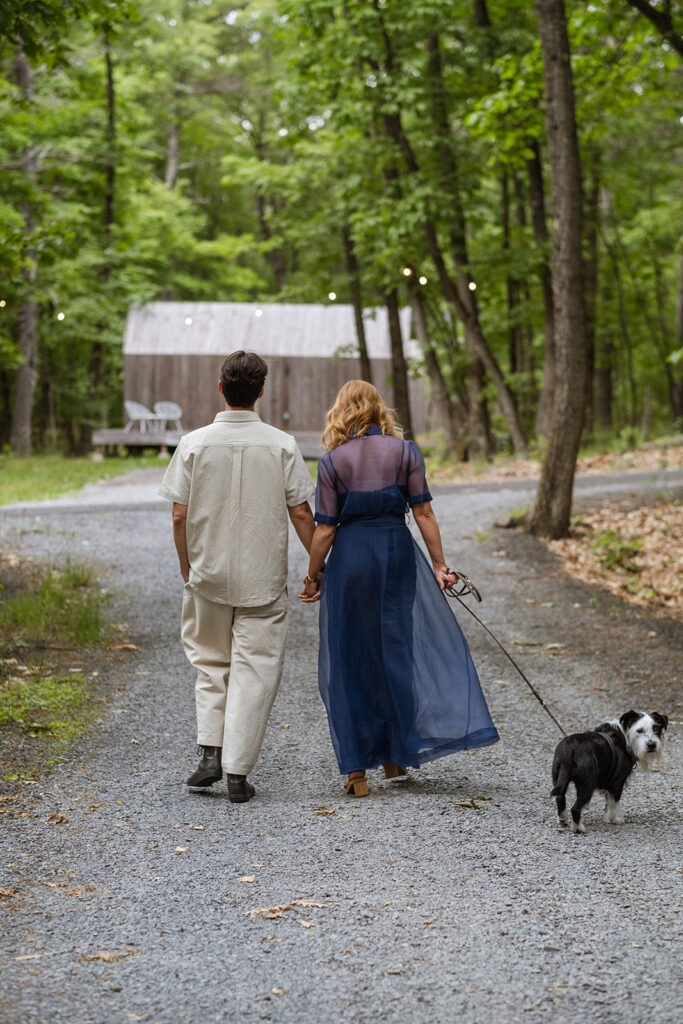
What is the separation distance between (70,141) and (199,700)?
2562 cm

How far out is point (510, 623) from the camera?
964cm

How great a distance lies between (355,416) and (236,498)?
0.68 m

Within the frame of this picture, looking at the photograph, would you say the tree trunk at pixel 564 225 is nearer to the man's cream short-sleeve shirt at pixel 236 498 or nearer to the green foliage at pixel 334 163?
the green foliage at pixel 334 163

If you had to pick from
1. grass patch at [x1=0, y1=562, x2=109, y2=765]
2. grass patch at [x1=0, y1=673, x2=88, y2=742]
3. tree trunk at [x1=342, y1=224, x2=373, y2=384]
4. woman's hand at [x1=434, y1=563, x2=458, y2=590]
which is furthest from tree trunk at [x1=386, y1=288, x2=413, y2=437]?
woman's hand at [x1=434, y1=563, x2=458, y2=590]

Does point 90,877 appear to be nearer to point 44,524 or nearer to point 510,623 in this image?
point 510,623

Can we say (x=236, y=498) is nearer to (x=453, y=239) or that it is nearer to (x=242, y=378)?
(x=242, y=378)

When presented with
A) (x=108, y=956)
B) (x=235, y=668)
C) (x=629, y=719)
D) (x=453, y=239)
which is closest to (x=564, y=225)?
(x=235, y=668)

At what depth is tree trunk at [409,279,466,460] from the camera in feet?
79.6

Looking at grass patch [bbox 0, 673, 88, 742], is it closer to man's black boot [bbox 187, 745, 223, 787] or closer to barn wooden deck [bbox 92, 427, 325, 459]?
man's black boot [bbox 187, 745, 223, 787]

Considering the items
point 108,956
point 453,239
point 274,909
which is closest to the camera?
point 108,956

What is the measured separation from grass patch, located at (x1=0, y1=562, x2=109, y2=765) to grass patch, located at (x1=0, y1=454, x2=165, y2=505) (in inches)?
331

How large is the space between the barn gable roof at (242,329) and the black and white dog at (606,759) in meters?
28.9

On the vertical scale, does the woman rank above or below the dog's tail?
above

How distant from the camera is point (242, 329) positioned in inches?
1348
